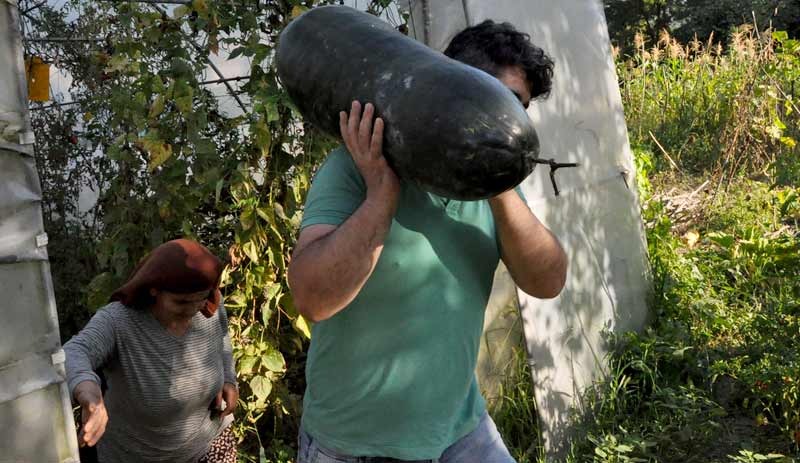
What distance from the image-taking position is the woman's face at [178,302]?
3416 mm

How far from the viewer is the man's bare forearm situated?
6.09 feet

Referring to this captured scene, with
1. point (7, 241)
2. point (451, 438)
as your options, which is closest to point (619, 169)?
point (451, 438)

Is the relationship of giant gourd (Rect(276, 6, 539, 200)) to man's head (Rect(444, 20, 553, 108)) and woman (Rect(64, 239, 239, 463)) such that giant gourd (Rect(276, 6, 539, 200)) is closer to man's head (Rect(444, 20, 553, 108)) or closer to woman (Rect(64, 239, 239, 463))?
man's head (Rect(444, 20, 553, 108))

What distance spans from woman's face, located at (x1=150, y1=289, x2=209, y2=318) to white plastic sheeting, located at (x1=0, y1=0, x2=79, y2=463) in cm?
143

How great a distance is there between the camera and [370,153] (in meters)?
1.88

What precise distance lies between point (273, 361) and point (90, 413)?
1481 mm

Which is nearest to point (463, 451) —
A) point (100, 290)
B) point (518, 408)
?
point (518, 408)

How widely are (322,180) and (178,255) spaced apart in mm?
1532

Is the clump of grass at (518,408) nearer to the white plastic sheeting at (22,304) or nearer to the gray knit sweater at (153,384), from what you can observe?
the gray knit sweater at (153,384)

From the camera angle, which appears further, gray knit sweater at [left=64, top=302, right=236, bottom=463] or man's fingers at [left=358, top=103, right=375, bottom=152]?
gray knit sweater at [left=64, top=302, right=236, bottom=463]

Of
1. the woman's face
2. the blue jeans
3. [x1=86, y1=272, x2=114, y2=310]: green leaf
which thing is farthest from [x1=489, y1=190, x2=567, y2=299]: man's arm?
[x1=86, y1=272, x2=114, y2=310]: green leaf

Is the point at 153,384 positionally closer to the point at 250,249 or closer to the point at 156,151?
the point at 250,249

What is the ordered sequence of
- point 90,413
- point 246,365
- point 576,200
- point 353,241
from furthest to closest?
point 576,200
point 246,365
point 90,413
point 353,241

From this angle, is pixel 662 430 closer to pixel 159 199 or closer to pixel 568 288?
pixel 568 288
